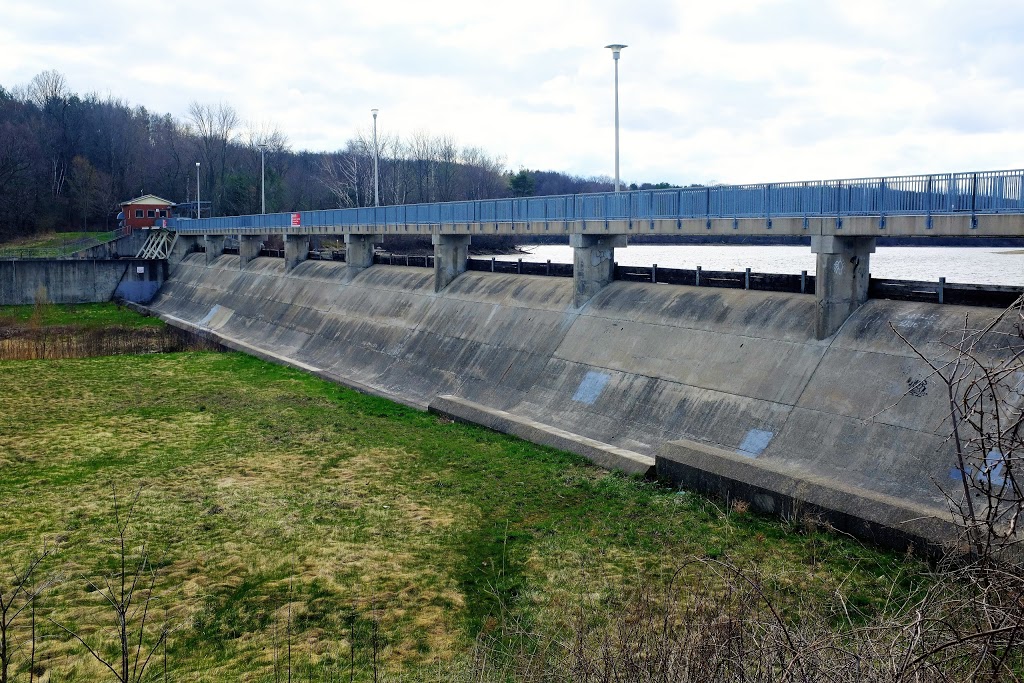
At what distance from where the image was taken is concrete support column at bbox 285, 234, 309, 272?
49375 mm

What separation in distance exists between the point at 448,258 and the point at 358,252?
375 inches

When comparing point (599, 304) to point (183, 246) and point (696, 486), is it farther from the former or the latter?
point (183, 246)

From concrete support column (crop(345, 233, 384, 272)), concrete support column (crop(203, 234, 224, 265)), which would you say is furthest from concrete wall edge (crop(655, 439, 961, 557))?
concrete support column (crop(203, 234, 224, 265))

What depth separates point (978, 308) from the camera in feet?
61.4

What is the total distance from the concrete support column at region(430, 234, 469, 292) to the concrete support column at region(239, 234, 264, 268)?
24.7 m

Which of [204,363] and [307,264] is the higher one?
[307,264]

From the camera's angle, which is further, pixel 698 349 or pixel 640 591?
pixel 698 349

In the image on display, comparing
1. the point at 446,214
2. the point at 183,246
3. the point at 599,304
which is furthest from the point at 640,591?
the point at 183,246

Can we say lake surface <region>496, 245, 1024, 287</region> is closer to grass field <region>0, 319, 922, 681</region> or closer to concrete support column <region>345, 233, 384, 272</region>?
concrete support column <region>345, 233, 384, 272</region>

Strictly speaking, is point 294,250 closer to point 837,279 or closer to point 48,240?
point 837,279

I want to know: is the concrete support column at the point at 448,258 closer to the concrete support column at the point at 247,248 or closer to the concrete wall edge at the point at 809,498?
the concrete wall edge at the point at 809,498

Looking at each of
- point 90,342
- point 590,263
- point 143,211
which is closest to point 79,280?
point 143,211

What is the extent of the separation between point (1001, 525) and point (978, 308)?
7305mm

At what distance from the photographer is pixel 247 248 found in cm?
5669
